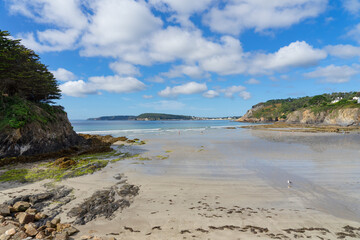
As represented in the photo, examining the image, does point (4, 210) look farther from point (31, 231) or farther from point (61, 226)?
point (61, 226)

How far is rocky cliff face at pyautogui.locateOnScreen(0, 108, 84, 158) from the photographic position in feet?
49.4

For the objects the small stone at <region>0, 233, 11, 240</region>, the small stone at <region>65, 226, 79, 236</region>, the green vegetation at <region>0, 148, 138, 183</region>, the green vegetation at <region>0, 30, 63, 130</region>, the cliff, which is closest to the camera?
the small stone at <region>0, 233, 11, 240</region>

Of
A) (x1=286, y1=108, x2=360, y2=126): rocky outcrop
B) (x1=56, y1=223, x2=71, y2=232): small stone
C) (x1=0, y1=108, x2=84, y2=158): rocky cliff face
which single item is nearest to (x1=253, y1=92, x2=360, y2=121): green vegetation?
(x1=286, y1=108, x2=360, y2=126): rocky outcrop

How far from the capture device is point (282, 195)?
330 inches

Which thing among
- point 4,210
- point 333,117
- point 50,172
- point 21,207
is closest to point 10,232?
point 4,210

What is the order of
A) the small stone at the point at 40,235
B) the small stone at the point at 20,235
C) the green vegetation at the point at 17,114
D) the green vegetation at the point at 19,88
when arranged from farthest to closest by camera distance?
the green vegetation at the point at 19,88 → the green vegetation at the point at 17,114 → the small stone at the point at 40,235 → the small stone at the point at 20,235

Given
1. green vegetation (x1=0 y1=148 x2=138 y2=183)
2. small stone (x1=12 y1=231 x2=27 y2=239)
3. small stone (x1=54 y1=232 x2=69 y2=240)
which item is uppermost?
small stone (x1=12 y1=231 x2=27 y2=239)

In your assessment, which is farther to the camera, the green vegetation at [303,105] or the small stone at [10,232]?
the green vegetation at [303,105]

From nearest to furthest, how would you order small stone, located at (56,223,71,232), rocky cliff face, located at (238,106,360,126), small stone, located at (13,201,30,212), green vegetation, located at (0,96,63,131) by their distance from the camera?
small stone, located at (56,223,71,232) < small stone, located at (13,201,30,212) < green vegetation, located at (0,96,63,131) < rocky cliff face, located at (238,106,360,126)

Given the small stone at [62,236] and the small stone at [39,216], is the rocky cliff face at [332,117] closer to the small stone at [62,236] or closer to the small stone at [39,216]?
the small stone at [62,236]

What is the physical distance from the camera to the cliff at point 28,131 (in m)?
15.2

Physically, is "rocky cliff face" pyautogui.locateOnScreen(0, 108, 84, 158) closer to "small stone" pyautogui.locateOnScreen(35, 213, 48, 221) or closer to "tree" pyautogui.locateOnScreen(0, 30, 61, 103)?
"tree" pyautogui.locateOnScreen(0, 30, 61, 103)

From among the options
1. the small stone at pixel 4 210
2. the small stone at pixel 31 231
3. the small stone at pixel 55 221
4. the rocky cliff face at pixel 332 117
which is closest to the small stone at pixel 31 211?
the small stone at pixel 4 210

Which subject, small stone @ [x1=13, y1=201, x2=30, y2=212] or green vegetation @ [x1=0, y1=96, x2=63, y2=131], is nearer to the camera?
small stone @ [x1=13, y1=201, x2=30, y2=212]
